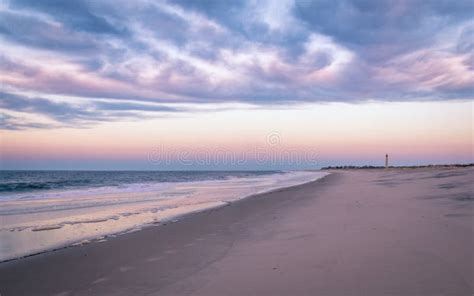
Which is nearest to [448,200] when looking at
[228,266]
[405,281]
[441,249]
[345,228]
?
[345,228]

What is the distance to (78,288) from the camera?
18.7 feet

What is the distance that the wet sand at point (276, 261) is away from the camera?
5293 millimetres

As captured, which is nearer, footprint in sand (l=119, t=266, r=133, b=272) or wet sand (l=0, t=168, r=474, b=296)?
wet sand (l=0, t=168, r=474, b=296)

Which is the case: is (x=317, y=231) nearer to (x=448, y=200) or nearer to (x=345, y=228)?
(x=345, y=228)

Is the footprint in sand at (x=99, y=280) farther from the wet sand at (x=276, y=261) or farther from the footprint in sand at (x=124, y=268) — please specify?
the footprint in sand at (x=124, y=268)

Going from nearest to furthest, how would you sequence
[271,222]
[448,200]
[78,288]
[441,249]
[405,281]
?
[405,281], [78,288], [441,249], [271,222], [448,200]

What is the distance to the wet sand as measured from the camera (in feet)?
17.4

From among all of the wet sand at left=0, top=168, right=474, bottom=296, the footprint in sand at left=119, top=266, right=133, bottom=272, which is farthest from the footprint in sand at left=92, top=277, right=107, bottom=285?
the footprint in sand at left=119, top=266, right=133, bottom=272

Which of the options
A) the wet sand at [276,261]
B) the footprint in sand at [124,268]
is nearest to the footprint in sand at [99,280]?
the wet sand at [276,261]

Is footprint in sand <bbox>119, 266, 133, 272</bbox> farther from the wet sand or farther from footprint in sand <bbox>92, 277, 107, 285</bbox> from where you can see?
footprint in sand <bbox>92, 277, 107, 285</bbox>

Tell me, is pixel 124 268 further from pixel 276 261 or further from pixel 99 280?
Answer: pixel 276 261

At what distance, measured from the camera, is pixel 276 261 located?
6.51 meters

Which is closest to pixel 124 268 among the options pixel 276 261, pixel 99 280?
pixel 99 280

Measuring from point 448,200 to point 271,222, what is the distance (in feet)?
21.1
